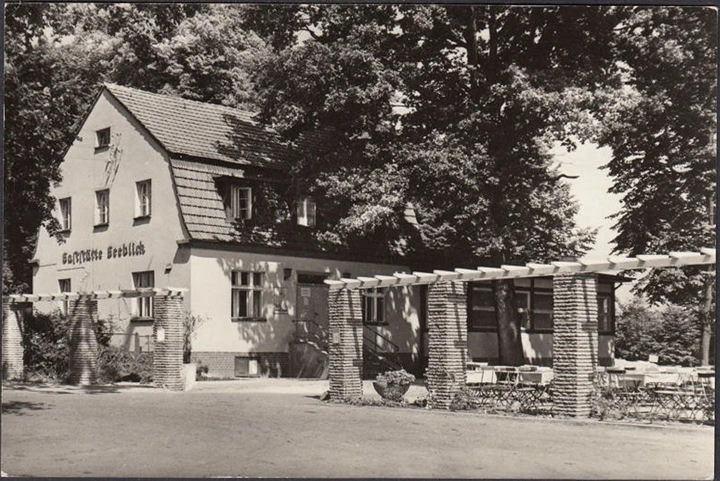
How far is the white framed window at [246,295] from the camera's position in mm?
30922

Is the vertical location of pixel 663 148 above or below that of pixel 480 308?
above

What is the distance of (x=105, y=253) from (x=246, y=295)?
14.9 ft

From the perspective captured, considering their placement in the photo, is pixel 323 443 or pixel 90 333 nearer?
pixel 323 443

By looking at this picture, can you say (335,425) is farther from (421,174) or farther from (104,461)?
(421,174)

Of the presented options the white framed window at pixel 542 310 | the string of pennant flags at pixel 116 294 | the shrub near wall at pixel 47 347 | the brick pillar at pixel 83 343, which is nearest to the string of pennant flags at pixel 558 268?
the string of pennant flags at pixel 116 294

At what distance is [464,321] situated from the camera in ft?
69.3

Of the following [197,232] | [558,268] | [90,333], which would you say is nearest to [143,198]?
[197,232]

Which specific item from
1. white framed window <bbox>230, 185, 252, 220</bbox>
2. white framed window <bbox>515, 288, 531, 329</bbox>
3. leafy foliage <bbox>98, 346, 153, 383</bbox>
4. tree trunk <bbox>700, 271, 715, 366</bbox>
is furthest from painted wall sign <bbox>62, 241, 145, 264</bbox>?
tree trunk <bbox>700, 271, 715, 366</bbox>

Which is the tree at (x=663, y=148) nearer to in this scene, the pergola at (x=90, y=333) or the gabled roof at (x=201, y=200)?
the gabled roof at (x=201, y=200)

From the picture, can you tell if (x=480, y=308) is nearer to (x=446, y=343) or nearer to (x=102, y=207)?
(x=102, y=207)

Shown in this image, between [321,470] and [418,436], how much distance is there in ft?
11.2

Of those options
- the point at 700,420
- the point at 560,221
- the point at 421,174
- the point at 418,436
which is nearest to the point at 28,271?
the point at 421,174

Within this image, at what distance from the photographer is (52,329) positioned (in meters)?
28.1

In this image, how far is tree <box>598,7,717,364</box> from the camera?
1003 inches
